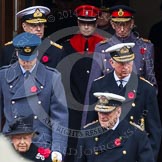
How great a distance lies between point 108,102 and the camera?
9.83 feet

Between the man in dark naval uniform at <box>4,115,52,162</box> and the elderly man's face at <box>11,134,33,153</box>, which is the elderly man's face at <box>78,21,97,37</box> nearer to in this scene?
the man in dark naval uniform at <box>4,115,52,162</box>

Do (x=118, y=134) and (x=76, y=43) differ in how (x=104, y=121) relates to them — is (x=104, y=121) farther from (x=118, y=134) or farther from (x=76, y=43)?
(x=76, y=43)

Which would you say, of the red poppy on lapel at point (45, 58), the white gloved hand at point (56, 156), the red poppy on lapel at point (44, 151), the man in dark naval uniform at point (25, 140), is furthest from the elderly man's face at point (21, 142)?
the red poppy on lapel at point (45, 58)

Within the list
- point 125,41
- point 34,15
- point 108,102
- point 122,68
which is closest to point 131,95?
point 122,68

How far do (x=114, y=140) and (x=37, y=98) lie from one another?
55cm

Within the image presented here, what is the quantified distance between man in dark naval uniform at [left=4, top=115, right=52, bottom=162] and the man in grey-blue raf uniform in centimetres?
5

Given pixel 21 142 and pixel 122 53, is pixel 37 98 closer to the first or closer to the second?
pixel 21 142

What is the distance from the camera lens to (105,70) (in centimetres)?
367

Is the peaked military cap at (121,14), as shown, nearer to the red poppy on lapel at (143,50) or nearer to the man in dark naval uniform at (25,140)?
the red poppy on lapel at (143,50)

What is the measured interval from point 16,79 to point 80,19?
0.91 meters

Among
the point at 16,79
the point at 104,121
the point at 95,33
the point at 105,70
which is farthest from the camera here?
the point at 95,33

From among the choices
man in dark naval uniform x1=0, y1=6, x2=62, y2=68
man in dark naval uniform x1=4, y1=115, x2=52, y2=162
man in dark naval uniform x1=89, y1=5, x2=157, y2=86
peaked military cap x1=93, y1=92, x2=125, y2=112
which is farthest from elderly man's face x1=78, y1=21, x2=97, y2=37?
man in dark naval uniform x1=4, y1=115, x2=52, y2=162

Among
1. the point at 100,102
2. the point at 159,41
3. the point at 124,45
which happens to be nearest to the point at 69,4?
the point at 159,41

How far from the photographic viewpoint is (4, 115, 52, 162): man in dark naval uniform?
2754 millimetres
